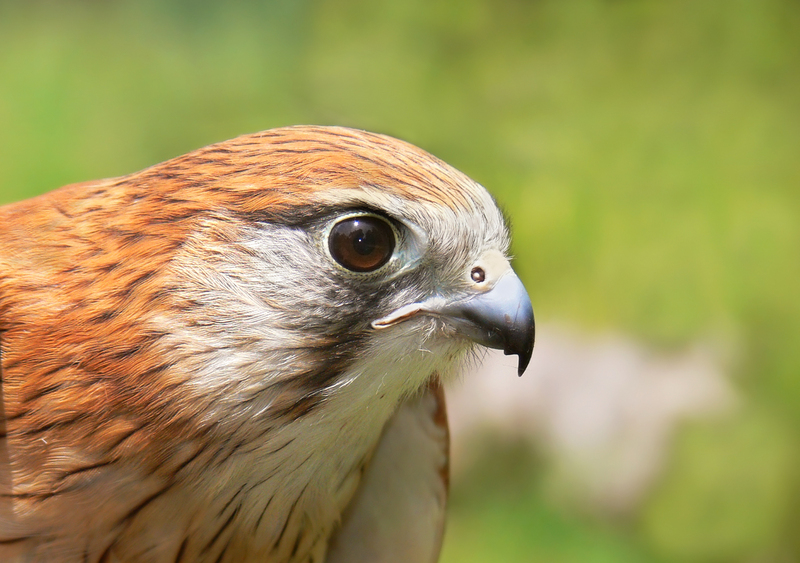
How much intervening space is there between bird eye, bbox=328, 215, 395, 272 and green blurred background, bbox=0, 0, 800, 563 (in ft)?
10.4

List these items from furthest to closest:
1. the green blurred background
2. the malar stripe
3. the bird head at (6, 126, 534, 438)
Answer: the green blurred background
the malar stripe
the bird head at (6, 126, 534, 438)

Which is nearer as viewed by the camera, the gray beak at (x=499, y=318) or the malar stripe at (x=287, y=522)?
the gray beak at (x=499, y=318)

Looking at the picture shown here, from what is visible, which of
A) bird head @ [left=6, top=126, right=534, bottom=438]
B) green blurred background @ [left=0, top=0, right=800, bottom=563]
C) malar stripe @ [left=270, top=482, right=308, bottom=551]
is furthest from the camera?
green blurred background @ [left=0, top=0, right=800, bottom=563]

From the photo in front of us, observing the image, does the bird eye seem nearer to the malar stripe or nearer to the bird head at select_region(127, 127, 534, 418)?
the bird head at select_region(127, 127, 534, 418)

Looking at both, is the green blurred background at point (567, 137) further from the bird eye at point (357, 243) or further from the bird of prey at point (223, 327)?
the bird eye at point (357, 243)

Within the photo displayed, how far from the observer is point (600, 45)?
5625mm

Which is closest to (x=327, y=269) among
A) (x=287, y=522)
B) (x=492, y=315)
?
(x=492, y=315)

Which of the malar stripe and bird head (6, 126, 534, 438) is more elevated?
bird head (6, 126, 534, 438)

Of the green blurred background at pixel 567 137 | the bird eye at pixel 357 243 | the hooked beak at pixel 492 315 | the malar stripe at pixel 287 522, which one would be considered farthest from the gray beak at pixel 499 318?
the green blurred background at pixel 567 137

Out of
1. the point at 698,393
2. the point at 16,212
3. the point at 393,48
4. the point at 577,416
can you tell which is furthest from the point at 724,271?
Result: the point at 16,212

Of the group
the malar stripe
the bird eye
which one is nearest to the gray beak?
the bird eye

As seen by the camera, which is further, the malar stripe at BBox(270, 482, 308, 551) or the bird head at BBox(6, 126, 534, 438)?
the malar stripe at BBox(270, 482, 308, 551)

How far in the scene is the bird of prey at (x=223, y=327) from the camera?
1.62 meters

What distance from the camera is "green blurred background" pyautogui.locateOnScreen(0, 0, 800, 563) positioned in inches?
181
